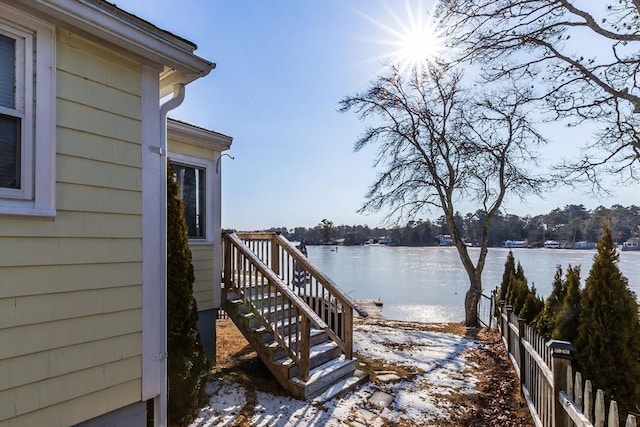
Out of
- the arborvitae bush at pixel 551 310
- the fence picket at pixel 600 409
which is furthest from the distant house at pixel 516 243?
the fence picket at pixel 600 409

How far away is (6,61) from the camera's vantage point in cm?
202

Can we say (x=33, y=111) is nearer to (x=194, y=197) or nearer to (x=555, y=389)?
(x=194, y=197)

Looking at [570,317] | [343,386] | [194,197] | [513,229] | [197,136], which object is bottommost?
[343,386]

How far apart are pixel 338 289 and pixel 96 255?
11.1ft

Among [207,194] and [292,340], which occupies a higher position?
[207,194]

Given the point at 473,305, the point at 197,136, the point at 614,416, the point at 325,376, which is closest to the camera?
the point at 614,416

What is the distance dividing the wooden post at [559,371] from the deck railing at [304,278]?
8.12ft

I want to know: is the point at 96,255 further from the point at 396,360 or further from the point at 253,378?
the point at 396,360

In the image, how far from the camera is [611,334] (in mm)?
3250

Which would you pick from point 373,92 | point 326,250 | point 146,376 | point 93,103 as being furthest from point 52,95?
point 326,250

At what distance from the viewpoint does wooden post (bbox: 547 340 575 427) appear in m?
2.81

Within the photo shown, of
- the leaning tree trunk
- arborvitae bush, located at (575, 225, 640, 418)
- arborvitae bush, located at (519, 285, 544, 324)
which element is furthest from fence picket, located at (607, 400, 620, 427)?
the leaning tree trunk

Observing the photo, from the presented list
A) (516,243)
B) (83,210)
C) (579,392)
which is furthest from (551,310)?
(516,243)

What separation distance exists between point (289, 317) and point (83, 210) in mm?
3175
